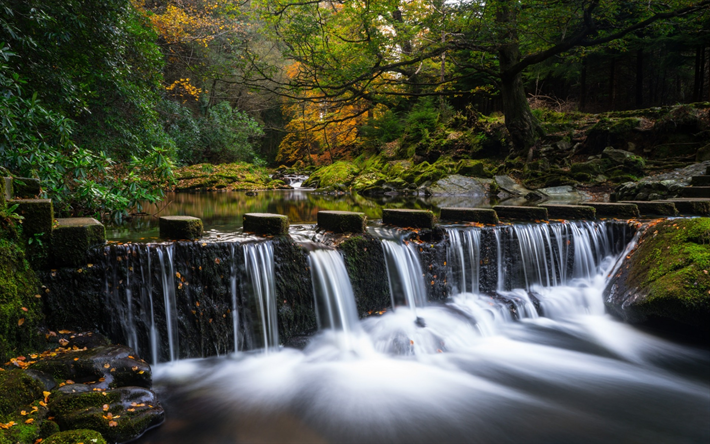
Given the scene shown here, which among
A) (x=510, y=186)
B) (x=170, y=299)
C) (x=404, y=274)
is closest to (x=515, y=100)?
(x=510, y=186)

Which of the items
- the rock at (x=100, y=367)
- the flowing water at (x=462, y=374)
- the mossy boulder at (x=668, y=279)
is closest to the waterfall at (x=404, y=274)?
the flowing water at (x=462, y=374)

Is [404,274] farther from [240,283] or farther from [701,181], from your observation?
[701,181]

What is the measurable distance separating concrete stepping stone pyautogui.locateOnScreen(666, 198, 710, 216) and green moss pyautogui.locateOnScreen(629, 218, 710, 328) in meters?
2.41

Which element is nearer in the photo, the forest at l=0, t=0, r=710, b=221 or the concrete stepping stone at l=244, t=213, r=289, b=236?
the concrete stepping stone at l=244, t=213, r=289, b=236

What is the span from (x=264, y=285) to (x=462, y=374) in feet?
8.53

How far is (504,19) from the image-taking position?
11.1m

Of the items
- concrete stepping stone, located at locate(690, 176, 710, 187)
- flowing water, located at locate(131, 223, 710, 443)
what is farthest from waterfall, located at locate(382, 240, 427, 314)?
concrete stepping stone, located at locate(690, 176, 710, 187)

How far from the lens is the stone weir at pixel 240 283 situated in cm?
401

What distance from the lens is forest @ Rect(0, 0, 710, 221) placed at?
5.74 m

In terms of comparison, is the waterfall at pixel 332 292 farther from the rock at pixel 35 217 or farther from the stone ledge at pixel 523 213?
the stone ledge at pixel 523 213

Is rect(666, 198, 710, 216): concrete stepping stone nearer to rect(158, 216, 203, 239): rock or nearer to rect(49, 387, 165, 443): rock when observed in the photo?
rect(158, 216, 203, 239): rock

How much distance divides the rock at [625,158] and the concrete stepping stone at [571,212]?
8373 millimetres

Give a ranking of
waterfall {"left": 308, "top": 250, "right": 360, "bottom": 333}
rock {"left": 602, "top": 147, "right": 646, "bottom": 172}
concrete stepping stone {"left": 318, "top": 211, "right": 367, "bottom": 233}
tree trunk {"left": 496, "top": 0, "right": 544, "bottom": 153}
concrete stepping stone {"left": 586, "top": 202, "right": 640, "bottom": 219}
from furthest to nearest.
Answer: rock {"left": 602, "top": 147, "right": 646, "bottom": 172} → tree trunk {"left": 496, "top": 0, "right": 544, "bottom": 153} → concrete stepping stone {"left": 586, "top": 202, "right": 640, "bottom": 219} → concrete stepping stone {"left": 318, "top": 211, "right": 367, "bottom": 233} → waterfall {"left": 308, "top": 250, "right": 360, "bottom": 333}

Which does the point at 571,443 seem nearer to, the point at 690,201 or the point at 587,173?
the point at 690,201
